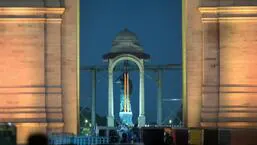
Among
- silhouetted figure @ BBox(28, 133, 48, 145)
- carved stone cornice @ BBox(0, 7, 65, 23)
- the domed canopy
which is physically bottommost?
→ silhouetted figure @ BBox(28, 133, 48, 145)

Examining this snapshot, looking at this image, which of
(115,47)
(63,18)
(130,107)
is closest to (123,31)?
(115,47)

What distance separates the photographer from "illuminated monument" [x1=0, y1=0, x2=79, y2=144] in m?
29.2

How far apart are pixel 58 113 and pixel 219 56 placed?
27.8 ft

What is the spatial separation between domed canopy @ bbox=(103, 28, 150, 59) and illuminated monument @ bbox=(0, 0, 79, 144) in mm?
42385

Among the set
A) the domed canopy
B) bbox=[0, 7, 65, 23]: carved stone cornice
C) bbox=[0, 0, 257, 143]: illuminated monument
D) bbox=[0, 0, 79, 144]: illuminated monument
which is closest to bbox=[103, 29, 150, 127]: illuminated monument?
the domed canopy

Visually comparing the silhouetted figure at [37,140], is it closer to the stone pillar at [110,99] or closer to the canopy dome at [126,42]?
the stone pillar at [110,99]

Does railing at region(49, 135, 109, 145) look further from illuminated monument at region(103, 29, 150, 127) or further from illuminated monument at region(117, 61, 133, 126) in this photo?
illuminated monument at region(117, 61, 133, 126)

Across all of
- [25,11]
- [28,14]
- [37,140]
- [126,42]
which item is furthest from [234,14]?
[126,42]

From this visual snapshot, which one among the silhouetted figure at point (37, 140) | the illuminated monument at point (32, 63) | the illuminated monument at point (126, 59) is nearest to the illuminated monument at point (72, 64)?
the illuminated monument at point (32, 63)

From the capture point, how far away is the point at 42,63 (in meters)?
29.4

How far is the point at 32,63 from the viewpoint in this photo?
29.4 meters

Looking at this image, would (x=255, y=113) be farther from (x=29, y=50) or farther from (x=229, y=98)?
(x=29, y=50)

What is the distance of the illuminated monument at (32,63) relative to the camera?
29219 millimetres

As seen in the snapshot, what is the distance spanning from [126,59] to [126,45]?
3627 millimetres
